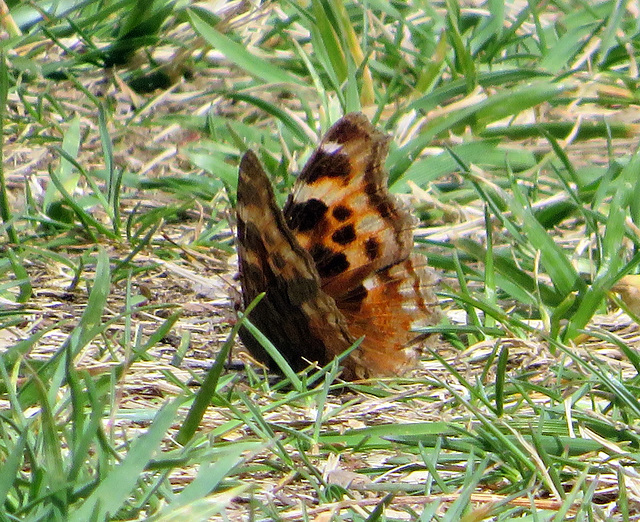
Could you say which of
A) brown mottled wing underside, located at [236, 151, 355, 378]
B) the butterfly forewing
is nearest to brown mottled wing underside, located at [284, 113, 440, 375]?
the butterfly forewing

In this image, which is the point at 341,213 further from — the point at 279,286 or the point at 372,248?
the point at 279,286

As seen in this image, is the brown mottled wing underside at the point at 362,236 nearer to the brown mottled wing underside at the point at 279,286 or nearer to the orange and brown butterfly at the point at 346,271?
the orange and brown butterfly at the point at 346,271

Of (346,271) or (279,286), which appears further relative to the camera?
(346,271)

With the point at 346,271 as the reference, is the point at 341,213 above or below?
above

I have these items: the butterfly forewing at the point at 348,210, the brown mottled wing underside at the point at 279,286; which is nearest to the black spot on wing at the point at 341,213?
the butterfly forewing at the point at 348,210

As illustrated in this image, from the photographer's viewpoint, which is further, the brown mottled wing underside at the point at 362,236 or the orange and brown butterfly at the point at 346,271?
the brown mottled wing underside at the point at 362,236

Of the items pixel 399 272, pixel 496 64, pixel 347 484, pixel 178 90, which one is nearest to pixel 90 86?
pixel 178 90

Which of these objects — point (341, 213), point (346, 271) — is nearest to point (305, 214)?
point (341, 213)

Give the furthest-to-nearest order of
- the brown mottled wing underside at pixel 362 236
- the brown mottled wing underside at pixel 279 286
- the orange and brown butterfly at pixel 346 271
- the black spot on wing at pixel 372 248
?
the black spot on wing at pixel 372 248 → the brown mottled wing underside at pixel 362 236 → the orange and brown butterfly at pixel 346 271 → the brown mottled wing underside at pixel 279 286
